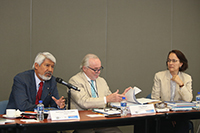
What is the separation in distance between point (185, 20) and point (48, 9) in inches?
125

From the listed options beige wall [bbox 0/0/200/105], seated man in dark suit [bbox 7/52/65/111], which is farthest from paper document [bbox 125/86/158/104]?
beige wall [bbox 0/0/200/105]

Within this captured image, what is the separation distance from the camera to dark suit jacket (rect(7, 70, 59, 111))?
2730 mm

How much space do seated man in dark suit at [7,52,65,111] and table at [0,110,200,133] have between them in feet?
1.81

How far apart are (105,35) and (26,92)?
2.33 meters

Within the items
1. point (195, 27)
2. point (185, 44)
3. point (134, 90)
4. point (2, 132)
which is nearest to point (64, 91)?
point (134, 90)

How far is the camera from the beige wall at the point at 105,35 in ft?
13.5

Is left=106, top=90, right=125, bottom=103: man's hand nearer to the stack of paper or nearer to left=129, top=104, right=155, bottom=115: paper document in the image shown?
left=129, top=104, right=155, bottom=115: paper document

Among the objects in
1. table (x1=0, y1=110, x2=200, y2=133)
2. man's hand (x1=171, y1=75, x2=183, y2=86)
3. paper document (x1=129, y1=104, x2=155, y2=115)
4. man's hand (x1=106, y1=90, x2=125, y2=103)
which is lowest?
table (x1=0, y1=110, x2=200, y2=133)

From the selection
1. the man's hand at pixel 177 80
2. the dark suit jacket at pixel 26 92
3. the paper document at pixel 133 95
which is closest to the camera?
the dark suit jacket at pixel 26 92

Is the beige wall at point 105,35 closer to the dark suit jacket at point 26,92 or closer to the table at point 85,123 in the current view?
the dark suit jacket at point 26,92

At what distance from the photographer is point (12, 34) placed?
4.07m

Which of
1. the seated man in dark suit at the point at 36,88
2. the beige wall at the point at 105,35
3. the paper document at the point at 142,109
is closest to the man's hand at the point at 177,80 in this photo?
the paper document at the point at 142,109

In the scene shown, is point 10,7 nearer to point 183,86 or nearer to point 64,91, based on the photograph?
point 64,91

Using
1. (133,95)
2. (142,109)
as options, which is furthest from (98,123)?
(133,95)
